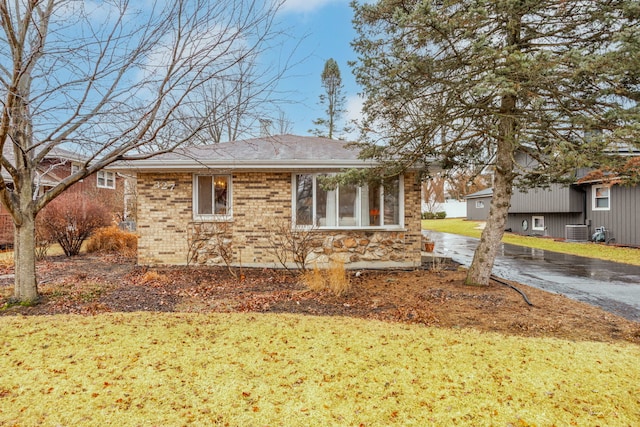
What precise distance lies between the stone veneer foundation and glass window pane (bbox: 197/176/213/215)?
0.24 m

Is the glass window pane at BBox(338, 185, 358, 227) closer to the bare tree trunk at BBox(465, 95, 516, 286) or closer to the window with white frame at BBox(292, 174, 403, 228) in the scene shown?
the window with white frame at BBox(292, 174, 403, 228)

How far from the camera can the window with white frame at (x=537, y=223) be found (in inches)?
785

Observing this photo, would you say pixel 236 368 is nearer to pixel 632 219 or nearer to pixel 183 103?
pixel 183 103

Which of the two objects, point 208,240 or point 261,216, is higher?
point 261,216

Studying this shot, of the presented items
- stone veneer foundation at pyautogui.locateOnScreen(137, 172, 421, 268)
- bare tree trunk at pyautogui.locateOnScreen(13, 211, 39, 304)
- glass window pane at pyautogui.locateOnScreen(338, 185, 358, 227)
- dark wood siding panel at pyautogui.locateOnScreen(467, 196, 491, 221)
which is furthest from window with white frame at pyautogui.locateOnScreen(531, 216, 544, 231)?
bare tree trunk at pyautogui.locateOnScreen(13, 211, 39, 304)

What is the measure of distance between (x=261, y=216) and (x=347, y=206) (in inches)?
92.5

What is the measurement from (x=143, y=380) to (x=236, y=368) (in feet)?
2.91

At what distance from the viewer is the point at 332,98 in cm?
2428

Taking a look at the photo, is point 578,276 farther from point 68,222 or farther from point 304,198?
point 68,222

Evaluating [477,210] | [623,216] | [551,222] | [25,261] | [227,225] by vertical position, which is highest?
[477,210]

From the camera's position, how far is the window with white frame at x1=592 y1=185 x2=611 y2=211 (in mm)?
15436

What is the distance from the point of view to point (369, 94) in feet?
22.3

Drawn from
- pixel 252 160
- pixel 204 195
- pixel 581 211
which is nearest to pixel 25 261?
pixel 204 195

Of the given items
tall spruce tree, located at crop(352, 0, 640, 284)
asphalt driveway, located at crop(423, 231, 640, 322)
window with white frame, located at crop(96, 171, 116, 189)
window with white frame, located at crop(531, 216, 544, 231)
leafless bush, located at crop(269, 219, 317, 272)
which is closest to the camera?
tall spruce tree, located at crop(352, 0, 640, 284)
